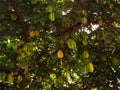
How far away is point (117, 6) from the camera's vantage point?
359 cm

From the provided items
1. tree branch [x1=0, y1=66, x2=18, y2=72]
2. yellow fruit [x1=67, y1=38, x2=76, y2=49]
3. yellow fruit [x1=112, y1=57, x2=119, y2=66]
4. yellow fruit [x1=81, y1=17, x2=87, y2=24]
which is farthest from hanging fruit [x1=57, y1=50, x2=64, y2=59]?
yellow fruit [x1=112, y1=57, x2=119, y2=66]

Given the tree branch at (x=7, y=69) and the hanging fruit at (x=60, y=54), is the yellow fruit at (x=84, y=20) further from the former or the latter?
the tree branch at (x=7, y=69)

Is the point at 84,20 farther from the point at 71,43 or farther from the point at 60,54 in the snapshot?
the point at 60,54

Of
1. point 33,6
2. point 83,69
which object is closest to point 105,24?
point 83,69

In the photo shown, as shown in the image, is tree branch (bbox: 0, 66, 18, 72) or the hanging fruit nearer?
the hanging fruit

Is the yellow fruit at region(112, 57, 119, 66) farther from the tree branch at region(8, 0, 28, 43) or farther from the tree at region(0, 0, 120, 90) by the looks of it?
the tree branch at region(8, 0, 28, 43)

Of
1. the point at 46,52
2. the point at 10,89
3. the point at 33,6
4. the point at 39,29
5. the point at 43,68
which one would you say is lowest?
the point at 10,89

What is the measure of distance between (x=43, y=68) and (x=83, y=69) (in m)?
0.59

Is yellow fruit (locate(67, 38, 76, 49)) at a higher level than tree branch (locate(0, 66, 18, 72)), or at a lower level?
higher

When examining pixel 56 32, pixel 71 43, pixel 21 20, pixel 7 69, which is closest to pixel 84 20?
pixel 71 43

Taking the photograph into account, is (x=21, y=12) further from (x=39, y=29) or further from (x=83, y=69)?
(x=83, y=69)

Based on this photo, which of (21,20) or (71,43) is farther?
(21,20)

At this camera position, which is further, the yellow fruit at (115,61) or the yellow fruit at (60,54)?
the yellow fruit at (115,61)

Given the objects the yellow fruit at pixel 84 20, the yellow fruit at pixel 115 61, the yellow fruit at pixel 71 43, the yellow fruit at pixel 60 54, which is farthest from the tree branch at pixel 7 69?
the yellow fruit at pixel 115 61
